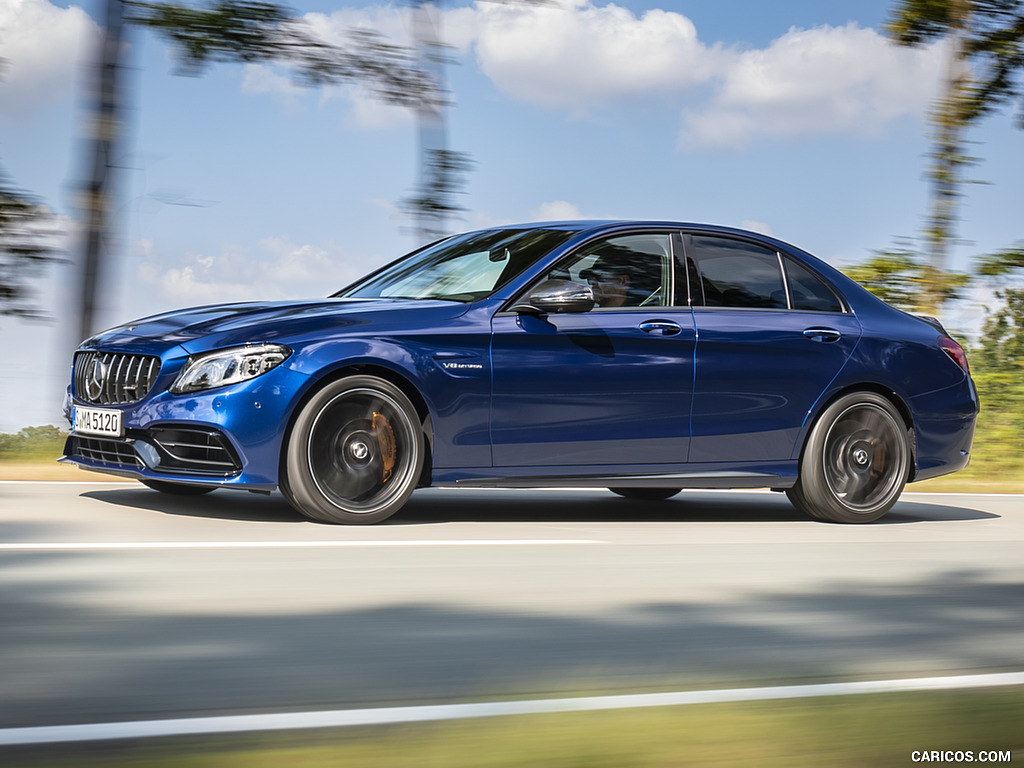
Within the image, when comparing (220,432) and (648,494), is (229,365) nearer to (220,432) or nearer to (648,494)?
(220,432)

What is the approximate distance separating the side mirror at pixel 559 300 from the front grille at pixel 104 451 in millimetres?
2123

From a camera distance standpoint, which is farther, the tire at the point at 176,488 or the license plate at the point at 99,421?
the tire at the point at 176,488

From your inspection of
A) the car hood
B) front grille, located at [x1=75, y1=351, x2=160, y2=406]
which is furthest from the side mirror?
front grille, located at [x1=75, y1=351, x2=160, y2=406]

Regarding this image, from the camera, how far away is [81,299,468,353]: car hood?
6.65 meters

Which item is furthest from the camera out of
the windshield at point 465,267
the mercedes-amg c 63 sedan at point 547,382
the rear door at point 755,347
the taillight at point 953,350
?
the taillight at point 953,350

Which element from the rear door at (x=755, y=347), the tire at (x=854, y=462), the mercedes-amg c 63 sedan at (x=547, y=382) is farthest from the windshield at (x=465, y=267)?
the tire at (x=854, y=462)

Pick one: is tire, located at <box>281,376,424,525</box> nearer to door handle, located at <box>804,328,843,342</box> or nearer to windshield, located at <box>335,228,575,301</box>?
windshield, located at <box>335,228,575,301</box>

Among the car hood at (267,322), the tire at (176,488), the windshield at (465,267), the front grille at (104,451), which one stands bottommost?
the tire at (176,488)

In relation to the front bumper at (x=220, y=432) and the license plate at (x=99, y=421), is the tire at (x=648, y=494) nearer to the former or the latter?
the front bumper at (x=220, y=432)

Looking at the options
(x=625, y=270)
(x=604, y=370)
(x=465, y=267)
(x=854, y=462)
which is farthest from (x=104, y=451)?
(x=854, y=462)

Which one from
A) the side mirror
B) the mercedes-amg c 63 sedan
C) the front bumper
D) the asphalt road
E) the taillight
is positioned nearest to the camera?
the asphalt road

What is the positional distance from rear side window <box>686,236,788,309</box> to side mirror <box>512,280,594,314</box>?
1.00 m

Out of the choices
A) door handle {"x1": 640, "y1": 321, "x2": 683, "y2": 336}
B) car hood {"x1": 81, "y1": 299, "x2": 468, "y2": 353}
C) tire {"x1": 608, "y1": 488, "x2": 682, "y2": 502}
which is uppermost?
door handle {"x1": 640, "y1": 321, "x2": 683, "y2": 336}

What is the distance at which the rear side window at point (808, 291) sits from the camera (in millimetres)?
8195
